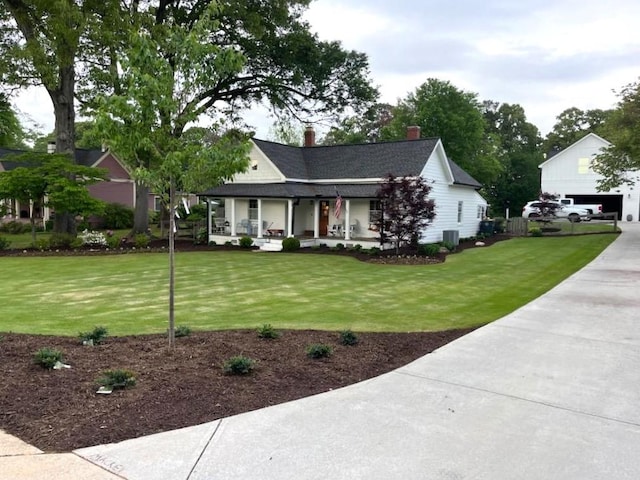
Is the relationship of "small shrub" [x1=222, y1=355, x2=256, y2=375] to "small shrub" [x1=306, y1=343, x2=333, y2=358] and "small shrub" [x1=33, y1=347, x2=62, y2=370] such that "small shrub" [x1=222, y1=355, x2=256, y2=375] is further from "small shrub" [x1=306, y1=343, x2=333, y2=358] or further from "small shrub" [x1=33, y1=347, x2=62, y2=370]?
"small shrub" [x1=33, y1=347, x2=62, y2=370]

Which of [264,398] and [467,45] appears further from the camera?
[467,45]

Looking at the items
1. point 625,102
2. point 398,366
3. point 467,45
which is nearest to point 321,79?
point 467,45

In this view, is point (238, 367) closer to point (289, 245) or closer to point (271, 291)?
point (271, 291)

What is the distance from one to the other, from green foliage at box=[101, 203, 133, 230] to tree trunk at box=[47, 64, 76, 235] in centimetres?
1050

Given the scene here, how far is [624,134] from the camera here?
2098cm

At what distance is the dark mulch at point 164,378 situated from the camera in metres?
4.02

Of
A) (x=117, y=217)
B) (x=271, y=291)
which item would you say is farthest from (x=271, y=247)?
(x=117, y=217)

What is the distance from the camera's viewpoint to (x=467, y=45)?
19.1m

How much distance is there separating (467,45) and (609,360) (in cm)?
1634

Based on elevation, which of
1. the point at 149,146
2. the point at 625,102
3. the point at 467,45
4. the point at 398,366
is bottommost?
the point at 398,366

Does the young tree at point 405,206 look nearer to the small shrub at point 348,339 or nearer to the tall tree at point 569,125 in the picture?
the small shrub at point 348,339

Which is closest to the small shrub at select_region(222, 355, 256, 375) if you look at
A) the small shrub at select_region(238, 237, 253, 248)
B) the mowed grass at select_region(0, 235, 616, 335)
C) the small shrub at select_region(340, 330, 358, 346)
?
the small shrub at select_region(340, 330, 358, 346)

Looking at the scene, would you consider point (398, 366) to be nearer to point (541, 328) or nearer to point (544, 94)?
point (541, 328)

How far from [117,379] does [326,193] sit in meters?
19.9
